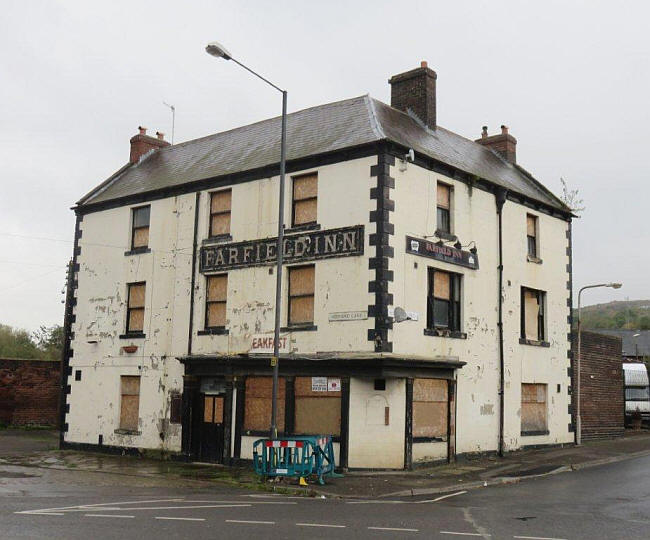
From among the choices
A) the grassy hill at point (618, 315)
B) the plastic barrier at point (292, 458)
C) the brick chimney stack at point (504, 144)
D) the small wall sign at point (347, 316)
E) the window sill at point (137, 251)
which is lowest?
the plastic barrier at point (292, 458)

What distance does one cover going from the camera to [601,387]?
30281 millimetres

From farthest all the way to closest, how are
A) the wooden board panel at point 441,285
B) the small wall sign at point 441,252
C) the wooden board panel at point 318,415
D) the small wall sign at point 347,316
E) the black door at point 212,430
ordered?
1. the black door at point 212,430
2. the wooden board panel at point 441,285
3. the small wall sign at point 441,252
4. the wooden board panel at point 318,415
5. the small wall sign at point 347,316

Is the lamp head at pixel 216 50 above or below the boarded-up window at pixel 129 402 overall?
above

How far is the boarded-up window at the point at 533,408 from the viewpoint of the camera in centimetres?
2480

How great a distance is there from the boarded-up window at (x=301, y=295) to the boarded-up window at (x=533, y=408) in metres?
8.10

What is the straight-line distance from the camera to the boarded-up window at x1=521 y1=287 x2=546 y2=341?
2522cm

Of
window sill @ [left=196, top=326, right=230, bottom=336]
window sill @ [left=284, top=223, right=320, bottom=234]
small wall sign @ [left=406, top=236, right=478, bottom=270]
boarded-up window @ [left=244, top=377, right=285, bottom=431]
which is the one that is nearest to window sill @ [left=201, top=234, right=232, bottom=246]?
window sill @ [left=284, top=223, right=320, bottom=234]

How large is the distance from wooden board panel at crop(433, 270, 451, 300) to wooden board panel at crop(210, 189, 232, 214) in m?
6.93

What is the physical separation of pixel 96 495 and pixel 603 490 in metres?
10.7

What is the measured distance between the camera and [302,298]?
853 inches

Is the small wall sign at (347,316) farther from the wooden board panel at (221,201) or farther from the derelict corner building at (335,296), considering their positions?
the wooden board panel at (221,201)

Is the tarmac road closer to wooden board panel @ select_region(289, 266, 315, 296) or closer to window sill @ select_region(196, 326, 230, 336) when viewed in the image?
window sill @ select_region(196, 326, 230, 336)

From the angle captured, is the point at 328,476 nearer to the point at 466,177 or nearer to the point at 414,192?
the point at 414,192

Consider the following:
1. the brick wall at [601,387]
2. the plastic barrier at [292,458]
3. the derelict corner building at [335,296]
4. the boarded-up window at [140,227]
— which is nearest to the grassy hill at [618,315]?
the brick wall at [601,387]
